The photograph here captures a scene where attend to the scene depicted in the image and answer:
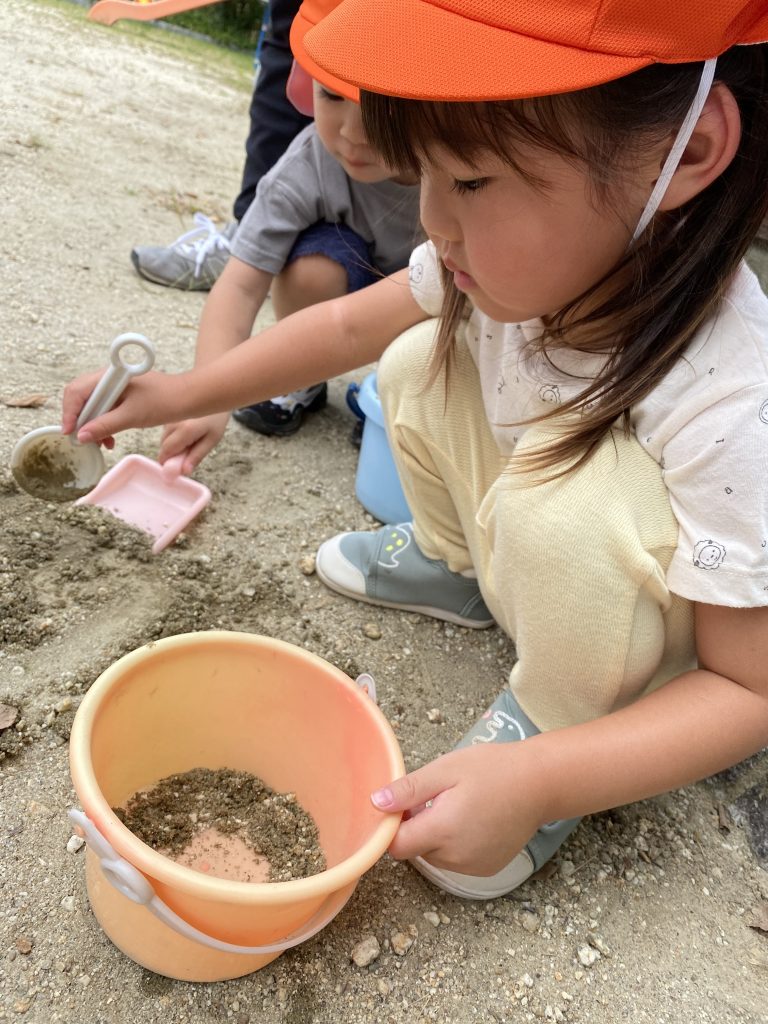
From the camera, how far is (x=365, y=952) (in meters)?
0.86

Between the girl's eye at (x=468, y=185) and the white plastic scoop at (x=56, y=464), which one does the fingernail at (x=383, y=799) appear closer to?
the girl's eye at (x=468, y=185)

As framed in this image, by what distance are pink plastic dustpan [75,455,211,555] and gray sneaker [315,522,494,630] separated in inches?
9.4

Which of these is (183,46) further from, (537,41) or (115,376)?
(537,41)

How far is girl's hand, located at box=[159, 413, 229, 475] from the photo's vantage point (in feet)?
4.49

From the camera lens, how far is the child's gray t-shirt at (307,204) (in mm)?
1585

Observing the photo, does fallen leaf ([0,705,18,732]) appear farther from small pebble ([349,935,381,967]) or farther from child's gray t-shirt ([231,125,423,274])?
child's gray t-shirt ([231,125,423,274])

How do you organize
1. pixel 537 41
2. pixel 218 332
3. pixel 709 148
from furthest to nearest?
pixel 218 332 → pixel 709 148 → pixel 537 41

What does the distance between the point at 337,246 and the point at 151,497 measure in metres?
0.62

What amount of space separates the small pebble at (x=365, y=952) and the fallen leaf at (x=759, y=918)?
1.50 ft

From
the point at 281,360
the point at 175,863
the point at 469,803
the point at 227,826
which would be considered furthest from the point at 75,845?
the point at 281,360

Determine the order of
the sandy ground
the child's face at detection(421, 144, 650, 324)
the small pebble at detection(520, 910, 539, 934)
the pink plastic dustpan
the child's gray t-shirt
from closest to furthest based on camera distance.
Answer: the child's face at detection(421, 144, 650, 324) < the sandy ground < the small pebble at detection(520, 910, 539, 934) < the pink plastic dustpan < the child's gray t-shirt

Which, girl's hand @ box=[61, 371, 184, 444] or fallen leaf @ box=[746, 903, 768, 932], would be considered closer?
fallen leaf @ box=[746, 903, 768, 932]

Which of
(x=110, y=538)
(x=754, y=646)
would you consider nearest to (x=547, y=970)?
(x=754, y=646)

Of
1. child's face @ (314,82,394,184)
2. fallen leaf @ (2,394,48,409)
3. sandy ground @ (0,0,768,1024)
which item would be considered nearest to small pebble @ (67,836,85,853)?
sandy ground @ (0,0,768,1024)
